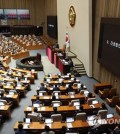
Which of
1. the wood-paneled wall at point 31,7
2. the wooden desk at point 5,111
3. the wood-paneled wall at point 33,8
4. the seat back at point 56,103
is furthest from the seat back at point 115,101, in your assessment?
the wood-paneled wall at point 31,7

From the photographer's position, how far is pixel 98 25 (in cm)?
1661

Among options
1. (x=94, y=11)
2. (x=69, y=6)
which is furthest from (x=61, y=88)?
(x=69, y=6)

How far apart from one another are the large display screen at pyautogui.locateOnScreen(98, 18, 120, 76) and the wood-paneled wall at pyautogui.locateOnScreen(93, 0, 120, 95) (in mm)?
511

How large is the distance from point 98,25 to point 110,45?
2.59 metres

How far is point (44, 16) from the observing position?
39031 millimetres

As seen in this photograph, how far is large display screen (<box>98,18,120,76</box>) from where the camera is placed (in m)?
13.6

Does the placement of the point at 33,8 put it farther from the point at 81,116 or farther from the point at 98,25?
the point at 81,116

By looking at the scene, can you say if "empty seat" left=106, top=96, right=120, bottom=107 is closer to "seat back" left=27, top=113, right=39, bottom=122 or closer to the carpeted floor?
the carpeted floor

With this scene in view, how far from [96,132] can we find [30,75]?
31.6 ft

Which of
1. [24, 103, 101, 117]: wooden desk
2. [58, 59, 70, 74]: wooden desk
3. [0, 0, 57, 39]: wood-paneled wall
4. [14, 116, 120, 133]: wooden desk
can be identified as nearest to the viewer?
[14, 116, 120, 133]: wooden desk

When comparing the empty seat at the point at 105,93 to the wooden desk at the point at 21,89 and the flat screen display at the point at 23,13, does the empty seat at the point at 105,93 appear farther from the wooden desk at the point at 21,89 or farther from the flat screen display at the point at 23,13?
the flat screen display at the point at 23,13

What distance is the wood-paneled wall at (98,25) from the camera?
14086mm

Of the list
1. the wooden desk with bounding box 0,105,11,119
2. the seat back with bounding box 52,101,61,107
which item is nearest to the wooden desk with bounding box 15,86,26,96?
the wooden desk with bounding box 0,105,11,119

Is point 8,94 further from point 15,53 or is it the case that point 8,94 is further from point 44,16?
point 44,16
